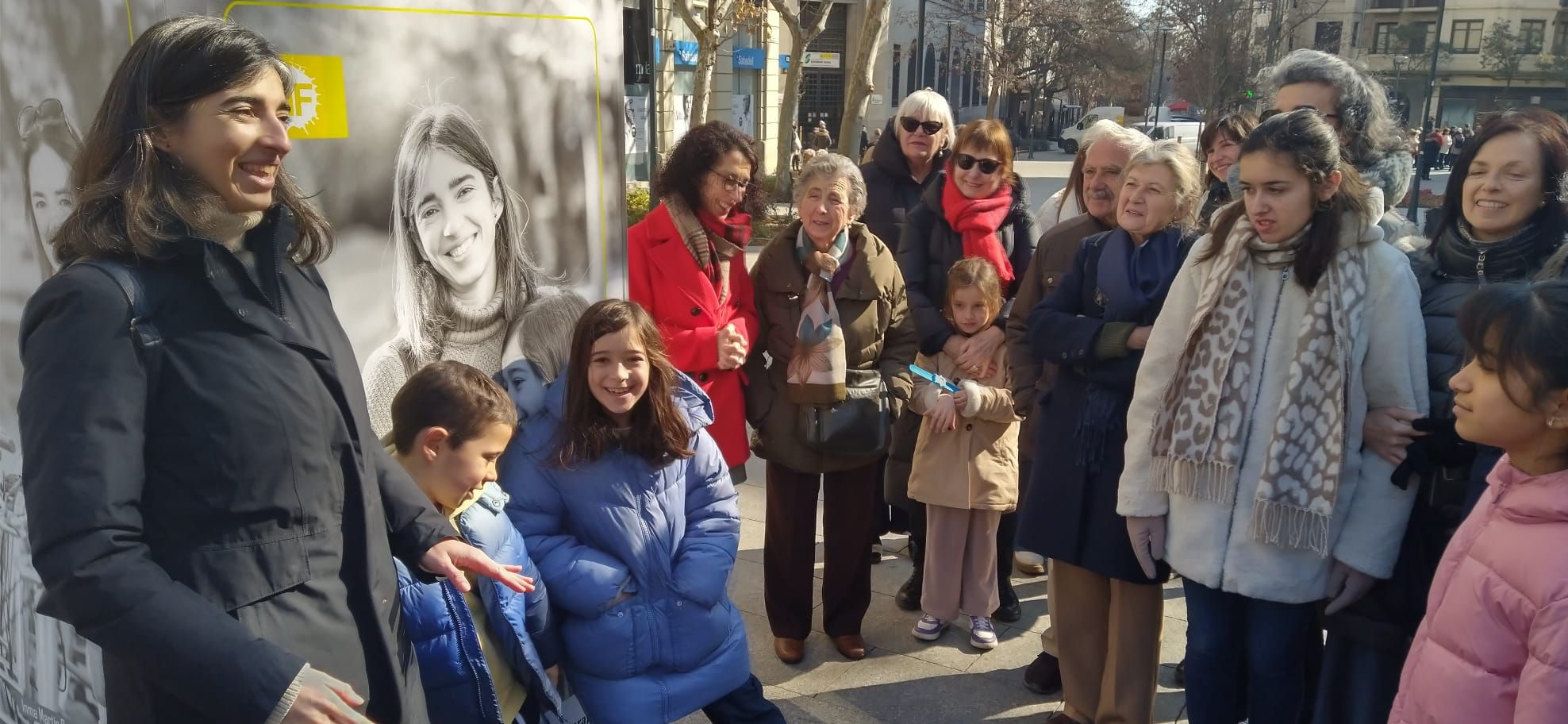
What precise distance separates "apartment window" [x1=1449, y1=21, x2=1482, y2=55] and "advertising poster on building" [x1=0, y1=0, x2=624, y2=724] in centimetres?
1036

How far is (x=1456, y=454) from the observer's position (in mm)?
2568

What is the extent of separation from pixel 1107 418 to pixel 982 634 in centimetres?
133

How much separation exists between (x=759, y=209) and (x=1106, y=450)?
1.53m

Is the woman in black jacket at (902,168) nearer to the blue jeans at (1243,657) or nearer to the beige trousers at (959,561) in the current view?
the beige trousers at (959,561)

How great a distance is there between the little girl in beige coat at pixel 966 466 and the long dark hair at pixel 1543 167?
1558mm

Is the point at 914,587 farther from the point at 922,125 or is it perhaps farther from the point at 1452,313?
the point at 1452,313

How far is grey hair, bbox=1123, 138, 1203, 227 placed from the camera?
321 centimetres

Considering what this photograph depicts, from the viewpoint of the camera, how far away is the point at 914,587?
15.2 ft

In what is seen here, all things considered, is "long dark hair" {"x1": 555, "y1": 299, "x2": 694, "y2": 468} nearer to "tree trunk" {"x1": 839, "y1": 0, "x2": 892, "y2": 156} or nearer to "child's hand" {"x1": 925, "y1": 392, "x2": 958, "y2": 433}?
"child's hand" {"x1": 925, "y1": 392, "x2": 958, "y2": 433}

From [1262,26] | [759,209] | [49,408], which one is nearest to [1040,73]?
[1262,26]

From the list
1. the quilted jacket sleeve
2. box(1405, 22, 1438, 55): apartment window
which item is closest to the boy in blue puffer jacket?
the quilted jacket sleeve

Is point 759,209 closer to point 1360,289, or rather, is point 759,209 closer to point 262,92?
point 1360,289

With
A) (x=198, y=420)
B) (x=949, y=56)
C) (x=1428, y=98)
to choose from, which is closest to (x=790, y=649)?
(x=198, y=420)

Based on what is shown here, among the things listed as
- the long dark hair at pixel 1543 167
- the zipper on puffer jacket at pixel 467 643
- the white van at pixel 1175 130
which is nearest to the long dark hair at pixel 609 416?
the zipper on puffer jacket at pixel 467 643
